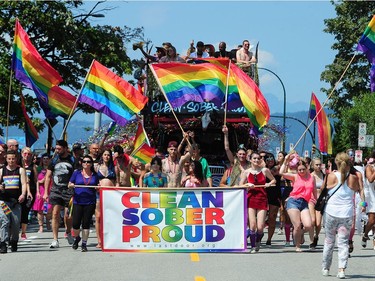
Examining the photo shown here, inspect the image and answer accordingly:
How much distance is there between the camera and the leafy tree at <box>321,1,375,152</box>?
214 ft

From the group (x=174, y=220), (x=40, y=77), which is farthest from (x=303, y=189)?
(x=40, y=77)

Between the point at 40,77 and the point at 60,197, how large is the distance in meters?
3.43

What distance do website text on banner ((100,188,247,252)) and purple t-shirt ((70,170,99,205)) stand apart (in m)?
0.40

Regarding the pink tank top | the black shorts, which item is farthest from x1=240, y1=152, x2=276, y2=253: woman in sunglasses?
the black shorts

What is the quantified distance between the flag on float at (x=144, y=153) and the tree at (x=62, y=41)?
1752 cm

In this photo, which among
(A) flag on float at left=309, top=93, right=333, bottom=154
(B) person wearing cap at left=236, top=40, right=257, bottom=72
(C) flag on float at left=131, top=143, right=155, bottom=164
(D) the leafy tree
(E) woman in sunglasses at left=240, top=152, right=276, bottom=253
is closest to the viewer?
(E) woman in sunglasses at left=240, top=152, right=276, bottom=253

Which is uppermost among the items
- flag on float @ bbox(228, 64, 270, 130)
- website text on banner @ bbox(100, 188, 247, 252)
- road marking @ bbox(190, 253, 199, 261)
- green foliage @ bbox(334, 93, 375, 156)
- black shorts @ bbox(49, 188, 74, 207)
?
green foliage @ bbox(334, 93, 375, 156)

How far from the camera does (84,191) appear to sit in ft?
53.9

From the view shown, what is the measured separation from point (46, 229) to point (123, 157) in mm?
5864

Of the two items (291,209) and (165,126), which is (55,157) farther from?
(165,126)

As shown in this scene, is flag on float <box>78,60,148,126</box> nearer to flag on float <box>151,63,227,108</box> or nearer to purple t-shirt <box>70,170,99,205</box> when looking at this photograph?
flag on float <box>151,63,227,108</box>

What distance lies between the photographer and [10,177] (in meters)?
16.5

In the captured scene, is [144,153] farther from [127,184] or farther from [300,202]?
[300,202]

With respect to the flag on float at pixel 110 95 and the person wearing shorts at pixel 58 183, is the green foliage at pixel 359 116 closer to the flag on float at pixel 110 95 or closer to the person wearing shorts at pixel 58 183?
the flag on float at pixel 110 95
